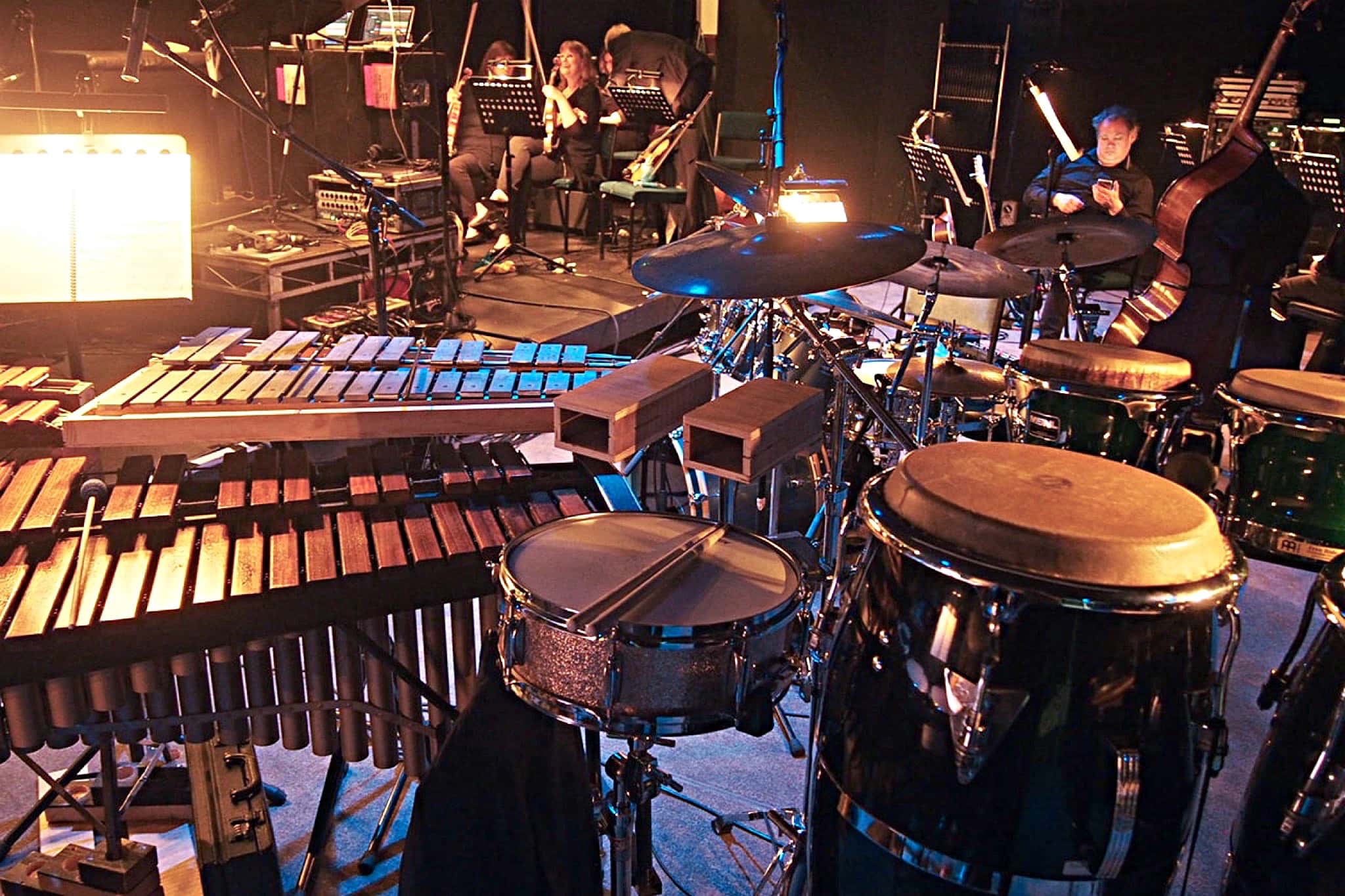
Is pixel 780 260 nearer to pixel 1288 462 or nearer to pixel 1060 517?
pixel 1060 517

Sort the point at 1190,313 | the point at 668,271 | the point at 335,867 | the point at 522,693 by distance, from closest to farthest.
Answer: the point at 522,693
the point at 668,271
the point at 335,867
the point at 1190,313

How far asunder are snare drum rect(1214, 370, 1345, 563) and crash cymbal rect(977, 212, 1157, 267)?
967 millimetres

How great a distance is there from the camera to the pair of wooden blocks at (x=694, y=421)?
1.96 m

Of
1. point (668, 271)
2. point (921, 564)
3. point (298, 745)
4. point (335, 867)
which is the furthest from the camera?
point (335, 867)

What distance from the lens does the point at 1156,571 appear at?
142cm

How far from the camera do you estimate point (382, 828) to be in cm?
258

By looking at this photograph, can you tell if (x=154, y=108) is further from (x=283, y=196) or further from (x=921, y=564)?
(x=283, y=196)

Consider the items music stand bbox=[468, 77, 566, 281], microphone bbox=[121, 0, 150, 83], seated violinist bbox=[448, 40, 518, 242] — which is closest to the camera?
microphone bbox=[121, 0, 150, 83]

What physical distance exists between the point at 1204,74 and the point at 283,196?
8.87m

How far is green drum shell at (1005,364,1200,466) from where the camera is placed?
10.5 ft

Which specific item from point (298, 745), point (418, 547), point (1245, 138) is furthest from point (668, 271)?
point (1245, 138)

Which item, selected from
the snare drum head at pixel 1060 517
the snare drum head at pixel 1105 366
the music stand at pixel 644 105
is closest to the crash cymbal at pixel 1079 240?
the snare drum head at pixel 1105 366

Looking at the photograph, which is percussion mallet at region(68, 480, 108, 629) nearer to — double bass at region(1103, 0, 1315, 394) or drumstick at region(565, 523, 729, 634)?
drumstick at region(565, 523, 729, 634)

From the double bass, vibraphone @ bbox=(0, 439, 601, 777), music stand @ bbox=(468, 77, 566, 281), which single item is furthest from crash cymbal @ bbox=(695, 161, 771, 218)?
music stand @ bbox=(468, 77, 566, 281)
